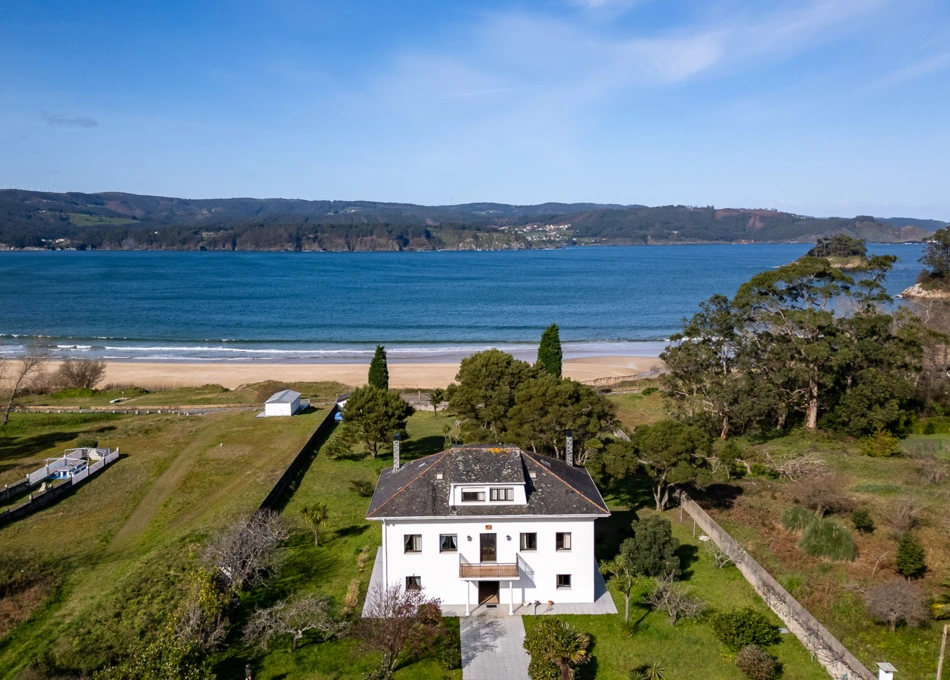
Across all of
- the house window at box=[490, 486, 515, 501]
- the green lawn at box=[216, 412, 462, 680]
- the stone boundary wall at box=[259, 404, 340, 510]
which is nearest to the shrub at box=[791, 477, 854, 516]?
the house window at box=[490, 486, 515, 501]

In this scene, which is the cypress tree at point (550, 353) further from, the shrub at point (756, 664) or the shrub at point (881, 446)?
the shrub at point (756, 664)

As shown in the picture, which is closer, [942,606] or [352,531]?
[942,606]

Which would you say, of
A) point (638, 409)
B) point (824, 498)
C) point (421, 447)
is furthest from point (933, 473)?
point (421, 447)

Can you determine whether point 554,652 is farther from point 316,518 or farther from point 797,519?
point 797,519

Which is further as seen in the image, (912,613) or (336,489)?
(336,489)

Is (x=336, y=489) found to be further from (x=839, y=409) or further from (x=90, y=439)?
(x=839, y=409)

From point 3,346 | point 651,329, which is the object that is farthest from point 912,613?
point 3,346

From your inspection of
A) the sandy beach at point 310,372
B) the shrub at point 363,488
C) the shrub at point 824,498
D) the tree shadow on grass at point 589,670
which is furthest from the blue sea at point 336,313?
the tree shadow on grass at point 589,670
